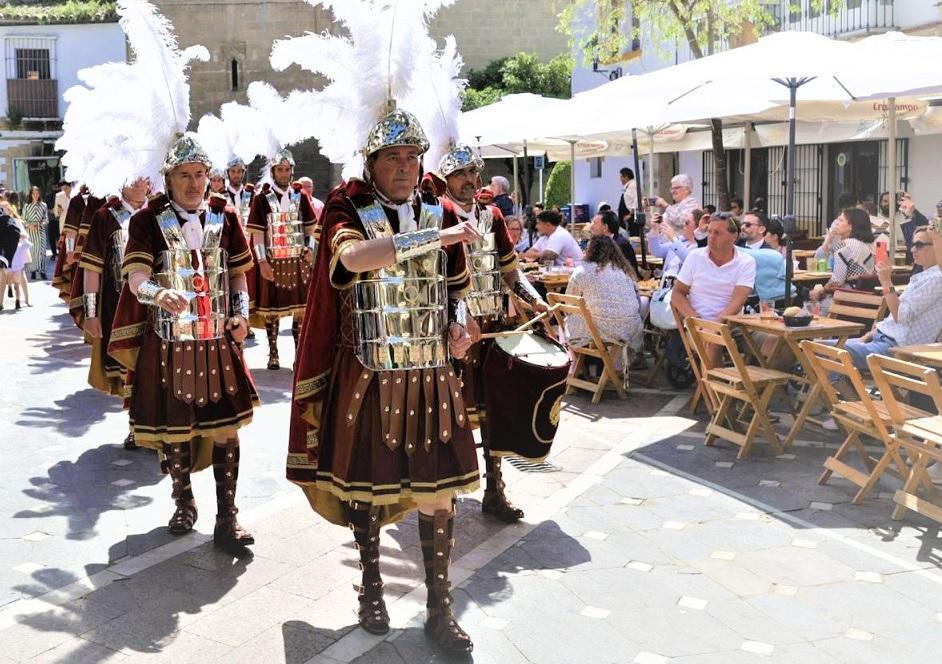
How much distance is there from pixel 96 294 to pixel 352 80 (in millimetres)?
3393

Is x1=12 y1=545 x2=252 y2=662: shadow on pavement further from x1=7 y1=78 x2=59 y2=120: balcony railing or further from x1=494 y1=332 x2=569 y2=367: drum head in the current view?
x1=7 y1=78 x2=59 y2=120: balcony railing

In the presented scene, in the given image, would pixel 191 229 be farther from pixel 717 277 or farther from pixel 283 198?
pixel 283 198

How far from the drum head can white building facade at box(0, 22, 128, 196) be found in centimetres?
3419

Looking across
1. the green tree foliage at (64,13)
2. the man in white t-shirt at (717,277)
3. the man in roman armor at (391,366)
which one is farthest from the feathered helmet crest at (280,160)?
the green tree foliage at (64,13)

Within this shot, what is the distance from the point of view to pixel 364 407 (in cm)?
424

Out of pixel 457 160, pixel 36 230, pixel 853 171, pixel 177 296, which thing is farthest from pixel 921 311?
pixel 36 230

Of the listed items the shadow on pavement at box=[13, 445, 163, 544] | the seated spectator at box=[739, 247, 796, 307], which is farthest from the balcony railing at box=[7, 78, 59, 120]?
the seated spectator at box=[739, 247, 796, 307]

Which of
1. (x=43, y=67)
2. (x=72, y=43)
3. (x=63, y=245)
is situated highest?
(x=72, y=43)

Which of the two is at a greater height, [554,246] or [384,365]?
[554,246]

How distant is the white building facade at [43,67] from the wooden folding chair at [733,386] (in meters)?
33.1

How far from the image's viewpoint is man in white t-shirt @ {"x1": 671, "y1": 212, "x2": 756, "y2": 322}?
8.17m

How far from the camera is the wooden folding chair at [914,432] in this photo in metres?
5.57

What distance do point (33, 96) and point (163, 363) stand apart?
34.9m

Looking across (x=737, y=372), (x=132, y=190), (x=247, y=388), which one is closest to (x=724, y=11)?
(x=737, y=372)
